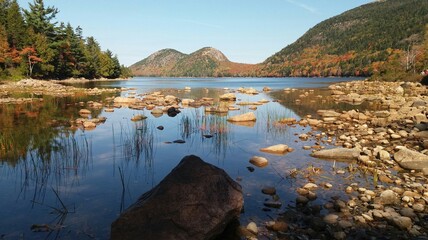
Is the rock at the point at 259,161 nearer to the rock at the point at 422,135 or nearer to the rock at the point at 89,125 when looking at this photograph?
the rock at the point at 422,135

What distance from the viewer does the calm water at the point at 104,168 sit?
21.6 feet

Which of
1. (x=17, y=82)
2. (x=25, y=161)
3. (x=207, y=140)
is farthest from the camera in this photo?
(x=17, y=82)

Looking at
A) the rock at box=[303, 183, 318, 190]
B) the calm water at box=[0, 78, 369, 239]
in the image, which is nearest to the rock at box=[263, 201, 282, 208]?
the calm water at box=[0, 78, 369, 239]

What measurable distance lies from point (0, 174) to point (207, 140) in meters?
8.20

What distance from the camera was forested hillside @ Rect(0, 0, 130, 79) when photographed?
6186cm

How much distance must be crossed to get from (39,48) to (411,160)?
7501 centimetres

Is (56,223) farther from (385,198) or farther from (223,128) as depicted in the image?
(223,128)

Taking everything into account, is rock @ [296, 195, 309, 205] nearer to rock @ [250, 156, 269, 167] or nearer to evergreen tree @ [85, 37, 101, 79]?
rock @ [250, 156, 269, 167]

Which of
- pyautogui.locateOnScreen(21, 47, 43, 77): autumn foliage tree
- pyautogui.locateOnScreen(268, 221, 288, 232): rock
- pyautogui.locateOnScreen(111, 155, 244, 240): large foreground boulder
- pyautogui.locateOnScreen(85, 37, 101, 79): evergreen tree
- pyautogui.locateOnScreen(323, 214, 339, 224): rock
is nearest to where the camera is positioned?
pyautogui.locateOnScreen(111, 155, 244, 240): large foreground boulder

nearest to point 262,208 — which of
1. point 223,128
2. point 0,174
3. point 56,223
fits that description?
point 56,223

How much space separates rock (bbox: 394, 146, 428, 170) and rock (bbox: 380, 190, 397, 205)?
10.0 ft

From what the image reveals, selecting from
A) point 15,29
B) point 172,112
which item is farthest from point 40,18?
point 172,112

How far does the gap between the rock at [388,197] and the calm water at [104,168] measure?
3.80 feet

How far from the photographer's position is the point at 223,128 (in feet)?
56.6
